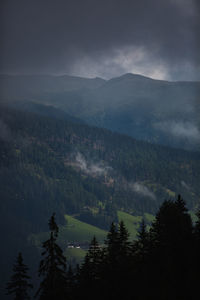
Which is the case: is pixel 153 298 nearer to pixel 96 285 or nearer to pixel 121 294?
pixel 121 294

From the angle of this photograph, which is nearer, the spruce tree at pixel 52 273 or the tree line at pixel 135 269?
the spruce tree at pixel 52 273

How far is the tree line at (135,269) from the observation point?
39.1 meters

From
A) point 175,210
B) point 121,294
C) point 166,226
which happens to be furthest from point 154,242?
point 121,294

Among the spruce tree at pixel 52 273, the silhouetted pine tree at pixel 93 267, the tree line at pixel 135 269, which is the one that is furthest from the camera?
the silhouetted pine tree at pixel 93 267

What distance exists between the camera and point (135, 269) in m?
48.7

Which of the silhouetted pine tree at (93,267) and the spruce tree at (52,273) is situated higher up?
the spruce tree at (52,273)

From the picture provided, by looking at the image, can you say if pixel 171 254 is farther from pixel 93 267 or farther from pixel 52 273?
pixel 52 273

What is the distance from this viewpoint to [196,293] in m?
37.0

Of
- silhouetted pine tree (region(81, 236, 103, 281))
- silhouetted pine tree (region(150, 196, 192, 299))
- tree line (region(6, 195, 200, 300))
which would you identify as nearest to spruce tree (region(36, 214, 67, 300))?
tree line (region(6, 195, 200, 300))

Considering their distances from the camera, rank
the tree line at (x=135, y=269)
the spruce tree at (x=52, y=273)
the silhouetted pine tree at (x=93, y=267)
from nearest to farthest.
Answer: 1. the spruce tree at (x=52, y=273)
2. the tree line at (x=135, y=269)
3. the silhouetted pine tree at (x=93, y=267)

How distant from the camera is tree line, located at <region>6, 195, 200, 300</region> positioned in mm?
39062

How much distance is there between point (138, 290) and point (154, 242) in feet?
40.4

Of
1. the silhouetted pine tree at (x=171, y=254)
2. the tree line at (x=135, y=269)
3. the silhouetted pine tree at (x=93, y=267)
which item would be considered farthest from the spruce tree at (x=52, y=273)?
the silhouetted pine tree at (x=93, y=267)

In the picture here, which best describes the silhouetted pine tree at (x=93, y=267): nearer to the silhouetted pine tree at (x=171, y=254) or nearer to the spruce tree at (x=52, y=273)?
the silhouetted pine tree at (x=171, y=254)
